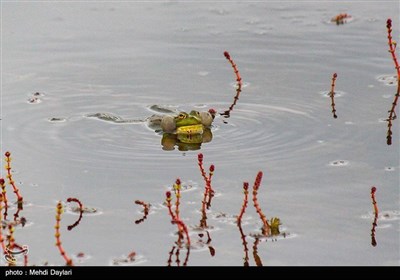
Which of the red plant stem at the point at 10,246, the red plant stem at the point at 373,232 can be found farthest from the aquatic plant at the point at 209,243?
the red plant stem at the point at 10,246

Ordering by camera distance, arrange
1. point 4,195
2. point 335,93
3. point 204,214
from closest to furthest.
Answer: point 4,195, point 204,214, point 335,93

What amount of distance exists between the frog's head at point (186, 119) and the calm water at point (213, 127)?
0.27m

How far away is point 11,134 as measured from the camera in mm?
9805

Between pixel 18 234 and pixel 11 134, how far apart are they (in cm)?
241

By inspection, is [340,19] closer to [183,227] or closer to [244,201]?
[244,201]

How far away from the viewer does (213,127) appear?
10.1 m

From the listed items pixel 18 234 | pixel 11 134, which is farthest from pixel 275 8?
pixel 18 234

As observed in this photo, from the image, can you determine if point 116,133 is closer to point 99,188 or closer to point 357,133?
point 99,188

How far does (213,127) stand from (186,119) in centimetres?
31

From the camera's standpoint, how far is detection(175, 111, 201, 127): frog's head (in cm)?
995

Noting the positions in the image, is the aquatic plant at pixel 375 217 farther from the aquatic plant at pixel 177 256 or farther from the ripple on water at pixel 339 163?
the aquatic plant at pixel 177 256

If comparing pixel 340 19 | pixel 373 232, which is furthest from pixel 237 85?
pixel 373 232

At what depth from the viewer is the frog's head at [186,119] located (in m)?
9.95
